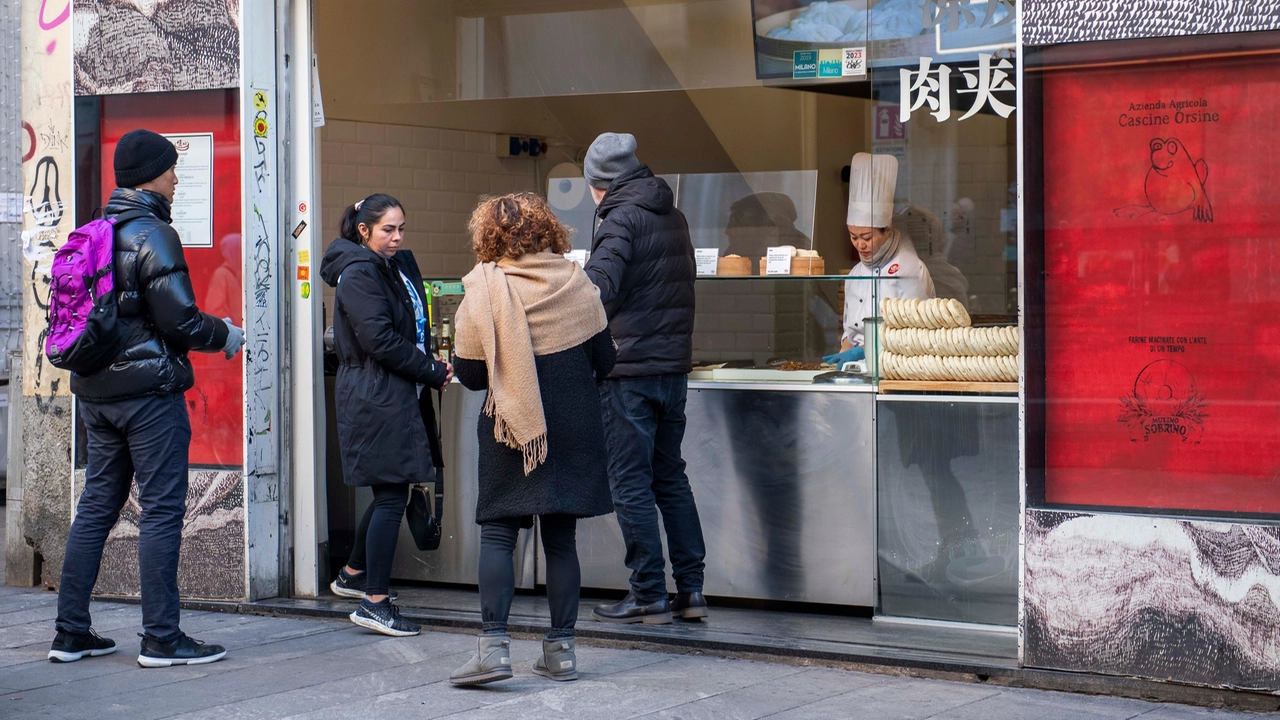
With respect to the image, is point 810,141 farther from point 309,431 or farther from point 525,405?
point 525,405

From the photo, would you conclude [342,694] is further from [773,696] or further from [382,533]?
[773,696]

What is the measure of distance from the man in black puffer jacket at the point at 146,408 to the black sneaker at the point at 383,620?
60 cm

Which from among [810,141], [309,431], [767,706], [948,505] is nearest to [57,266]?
[309,431]

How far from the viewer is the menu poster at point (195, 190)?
5965 millimetres

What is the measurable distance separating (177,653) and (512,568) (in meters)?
1.30

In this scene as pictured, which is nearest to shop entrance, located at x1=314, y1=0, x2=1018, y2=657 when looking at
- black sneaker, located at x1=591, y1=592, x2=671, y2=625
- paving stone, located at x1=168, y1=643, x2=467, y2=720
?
black sneaker, located at x1=591, y1=592, x2=671, y2=625

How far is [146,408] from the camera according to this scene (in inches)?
187

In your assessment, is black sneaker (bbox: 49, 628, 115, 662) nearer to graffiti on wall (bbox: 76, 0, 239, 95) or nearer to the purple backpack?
the purple backpack

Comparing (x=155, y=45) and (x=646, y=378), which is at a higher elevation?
(x=155, y=45)

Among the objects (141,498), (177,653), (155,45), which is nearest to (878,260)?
(141,498)

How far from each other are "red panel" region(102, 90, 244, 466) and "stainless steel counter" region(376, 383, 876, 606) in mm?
1587

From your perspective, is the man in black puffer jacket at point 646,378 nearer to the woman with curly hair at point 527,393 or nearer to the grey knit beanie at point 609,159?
the grey knit beanie at point 609,159

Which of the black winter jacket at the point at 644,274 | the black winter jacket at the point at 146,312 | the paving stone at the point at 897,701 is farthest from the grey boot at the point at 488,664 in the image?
the black winter jacket at the point at 146,312

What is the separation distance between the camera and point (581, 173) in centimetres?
875
